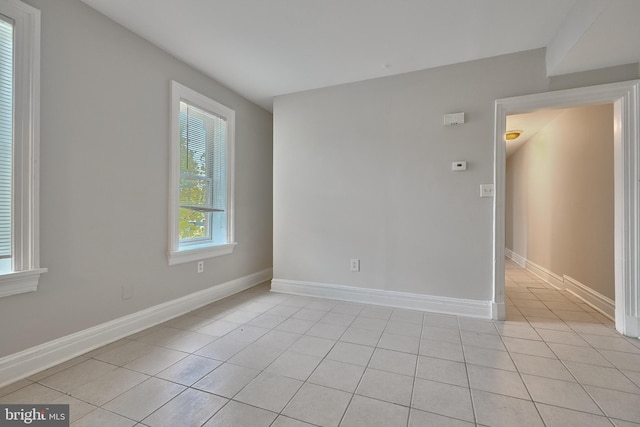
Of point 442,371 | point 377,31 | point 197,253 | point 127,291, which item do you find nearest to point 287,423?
point 442,371

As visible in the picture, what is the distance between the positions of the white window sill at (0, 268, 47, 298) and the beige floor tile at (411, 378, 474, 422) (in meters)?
2.36

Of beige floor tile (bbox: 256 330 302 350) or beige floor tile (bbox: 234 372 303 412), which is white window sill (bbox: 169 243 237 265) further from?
beige floor tile (bbox: 234 372 303 412)

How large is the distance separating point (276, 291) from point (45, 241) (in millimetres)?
2301

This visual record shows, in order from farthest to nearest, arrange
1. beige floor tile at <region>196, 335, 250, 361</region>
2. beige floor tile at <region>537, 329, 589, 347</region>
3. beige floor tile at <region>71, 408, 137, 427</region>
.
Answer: beige floor tile at <region>537, 329, 589, 347</region>
beige floor tile at <region>196, 335, 250, 361</region>
beige floor tile at <region>71, 408, 137, 427</region>

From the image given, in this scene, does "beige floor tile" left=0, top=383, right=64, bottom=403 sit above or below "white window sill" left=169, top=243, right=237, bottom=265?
below

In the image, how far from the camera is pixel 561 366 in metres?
1.83

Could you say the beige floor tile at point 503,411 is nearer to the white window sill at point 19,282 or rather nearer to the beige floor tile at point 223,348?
the beige floor tile at point 223,348

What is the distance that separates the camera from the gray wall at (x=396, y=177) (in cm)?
270

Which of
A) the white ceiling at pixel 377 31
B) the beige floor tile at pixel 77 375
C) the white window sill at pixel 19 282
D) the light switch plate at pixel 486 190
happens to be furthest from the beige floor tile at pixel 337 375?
the white ceiling at pixel 377 31

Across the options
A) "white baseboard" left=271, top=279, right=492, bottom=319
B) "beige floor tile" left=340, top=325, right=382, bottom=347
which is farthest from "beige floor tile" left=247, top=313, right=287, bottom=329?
"white baseboard" left=271, top=279, right=492, bottom=319

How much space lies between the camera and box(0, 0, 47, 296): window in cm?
165

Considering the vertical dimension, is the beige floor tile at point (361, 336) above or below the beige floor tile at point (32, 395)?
below

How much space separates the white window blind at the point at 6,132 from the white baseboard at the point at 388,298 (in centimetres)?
246

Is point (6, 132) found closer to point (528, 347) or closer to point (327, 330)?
point (327, 330)
